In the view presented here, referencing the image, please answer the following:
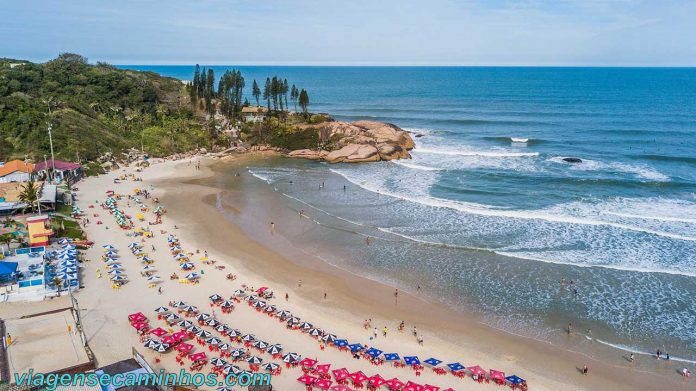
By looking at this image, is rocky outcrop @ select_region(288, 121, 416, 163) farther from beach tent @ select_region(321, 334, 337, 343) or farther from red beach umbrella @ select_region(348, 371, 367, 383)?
red beach umbrella @ select_region(348, 371, 367, 383)

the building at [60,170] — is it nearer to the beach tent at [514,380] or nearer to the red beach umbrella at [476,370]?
the red beach umbrella at [476,370]

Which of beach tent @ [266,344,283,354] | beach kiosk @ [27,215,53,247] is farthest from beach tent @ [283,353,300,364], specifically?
beach kiosk @ [27,215,53,247]

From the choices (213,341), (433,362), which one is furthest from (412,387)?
(213,341)

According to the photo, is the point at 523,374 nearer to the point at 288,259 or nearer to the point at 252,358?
the point at 252,358

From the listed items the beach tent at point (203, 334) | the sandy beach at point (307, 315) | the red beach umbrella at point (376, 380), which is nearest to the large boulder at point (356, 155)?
the sandy beach at point (307, 315)

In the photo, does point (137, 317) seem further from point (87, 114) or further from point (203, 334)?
Answer: point (87, 114)

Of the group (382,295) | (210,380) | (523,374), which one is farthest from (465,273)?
(210,380)

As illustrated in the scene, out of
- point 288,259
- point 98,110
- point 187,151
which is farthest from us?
point 98,110

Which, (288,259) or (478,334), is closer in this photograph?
(478,334)
